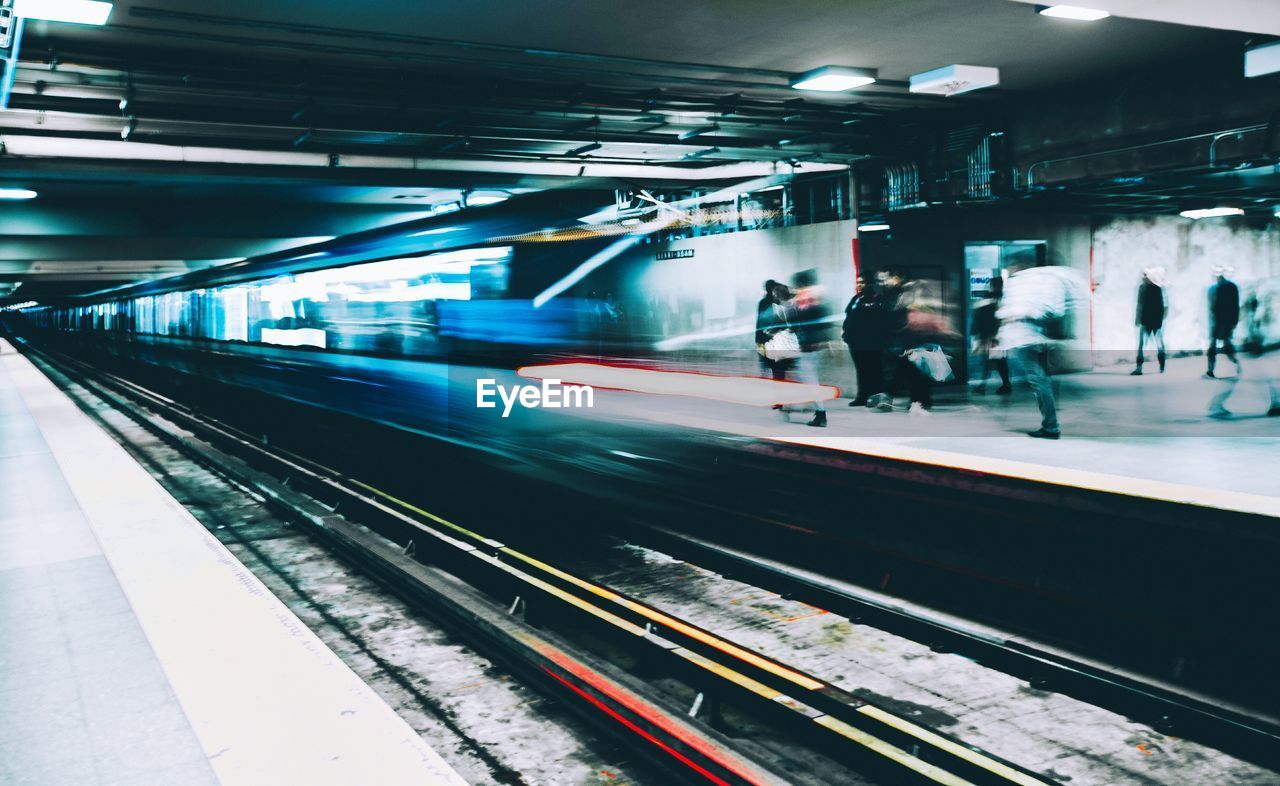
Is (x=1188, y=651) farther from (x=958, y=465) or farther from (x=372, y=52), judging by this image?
(x=372, y=52)

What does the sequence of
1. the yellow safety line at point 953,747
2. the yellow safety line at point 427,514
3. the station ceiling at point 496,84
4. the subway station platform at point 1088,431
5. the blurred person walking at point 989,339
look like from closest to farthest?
the yellow safety line at point 953,747 < the station ceiling at point 496,84 < the subway station platform at point 1088,431 < the yellow safety line at point 427,514 < the blurred person walking at point 989,339

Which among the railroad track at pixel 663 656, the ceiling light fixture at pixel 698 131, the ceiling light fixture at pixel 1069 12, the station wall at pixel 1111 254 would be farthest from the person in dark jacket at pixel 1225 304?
the railroad track at pixel 663 656

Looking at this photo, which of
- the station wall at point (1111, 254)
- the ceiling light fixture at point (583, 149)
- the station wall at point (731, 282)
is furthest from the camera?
the station wall at point (1111, 254)

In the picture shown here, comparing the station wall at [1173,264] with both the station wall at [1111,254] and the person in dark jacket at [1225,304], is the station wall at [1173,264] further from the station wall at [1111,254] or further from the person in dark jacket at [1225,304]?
the person in dark jacket at [1225,304]

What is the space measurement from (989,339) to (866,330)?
3.04 m

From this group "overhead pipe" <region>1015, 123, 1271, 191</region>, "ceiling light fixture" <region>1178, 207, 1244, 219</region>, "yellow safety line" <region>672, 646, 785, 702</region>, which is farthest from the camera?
"ceiling light fixture" <region>1178, 207, 1244, 219</region>

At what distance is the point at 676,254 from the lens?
45.9 ft

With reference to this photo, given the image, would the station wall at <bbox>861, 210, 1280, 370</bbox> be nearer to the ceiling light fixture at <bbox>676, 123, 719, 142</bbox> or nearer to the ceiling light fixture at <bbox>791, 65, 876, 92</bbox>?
the ceiling light fixture at <bbox>676, 123, 719, 142</bbox>

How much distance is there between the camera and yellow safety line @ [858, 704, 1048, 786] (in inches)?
148

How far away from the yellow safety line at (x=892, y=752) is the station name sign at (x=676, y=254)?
9090mm

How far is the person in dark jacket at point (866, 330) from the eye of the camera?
12562 millimetres

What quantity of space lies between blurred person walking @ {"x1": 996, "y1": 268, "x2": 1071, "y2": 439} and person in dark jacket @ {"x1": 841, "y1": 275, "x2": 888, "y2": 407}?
108 inches

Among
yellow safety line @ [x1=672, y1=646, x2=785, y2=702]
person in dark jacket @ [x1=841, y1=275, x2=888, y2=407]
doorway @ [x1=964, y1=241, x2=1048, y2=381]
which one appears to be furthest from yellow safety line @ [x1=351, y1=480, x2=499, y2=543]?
doorway @ [x1=964, y1=241, x2=1048, y2=381]

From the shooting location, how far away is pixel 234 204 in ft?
60.3
